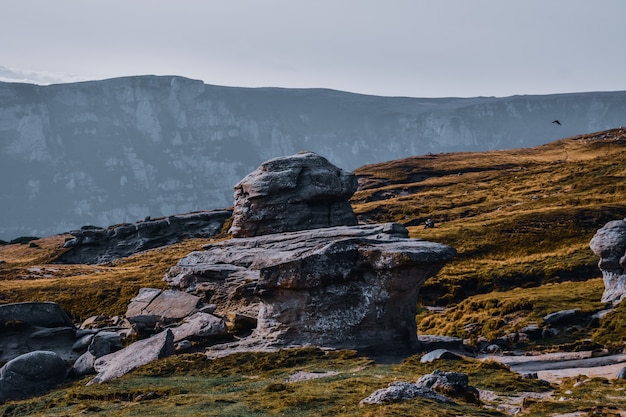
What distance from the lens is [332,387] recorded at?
96.7 ft

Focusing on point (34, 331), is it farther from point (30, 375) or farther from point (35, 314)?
point (30, 375)

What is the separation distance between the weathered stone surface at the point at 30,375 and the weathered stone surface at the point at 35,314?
13.8 meters

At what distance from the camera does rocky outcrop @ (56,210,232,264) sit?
125562 millimetres

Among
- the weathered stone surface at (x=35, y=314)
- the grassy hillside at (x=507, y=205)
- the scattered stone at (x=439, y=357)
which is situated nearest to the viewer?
the scattered stone at (x=439, y=357)

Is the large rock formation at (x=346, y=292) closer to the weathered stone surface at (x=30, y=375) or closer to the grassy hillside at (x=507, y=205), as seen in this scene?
the weathered stone surface at (x=30, y=375)

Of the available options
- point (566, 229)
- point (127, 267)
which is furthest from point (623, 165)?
point (127, 267)

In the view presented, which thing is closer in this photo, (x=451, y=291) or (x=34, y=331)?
(x=34, y=331)

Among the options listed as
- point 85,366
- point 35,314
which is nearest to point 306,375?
point 85,366

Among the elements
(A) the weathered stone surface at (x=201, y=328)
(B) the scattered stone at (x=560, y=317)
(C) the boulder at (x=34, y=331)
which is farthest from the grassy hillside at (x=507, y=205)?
(C) the boulder at (x=34, y=331)

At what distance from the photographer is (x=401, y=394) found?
24656 mm

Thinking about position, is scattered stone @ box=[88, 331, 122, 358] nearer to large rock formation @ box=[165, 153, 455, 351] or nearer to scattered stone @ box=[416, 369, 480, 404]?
large rock formation @ box=[165, 153, 455, 351]

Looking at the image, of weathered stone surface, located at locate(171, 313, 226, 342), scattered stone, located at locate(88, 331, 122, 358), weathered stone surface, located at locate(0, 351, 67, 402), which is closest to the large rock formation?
weathered stone surface, located at locate(171, 313, 226, 342)

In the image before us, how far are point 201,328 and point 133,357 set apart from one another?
617 cm

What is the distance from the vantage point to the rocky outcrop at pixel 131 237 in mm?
125562
